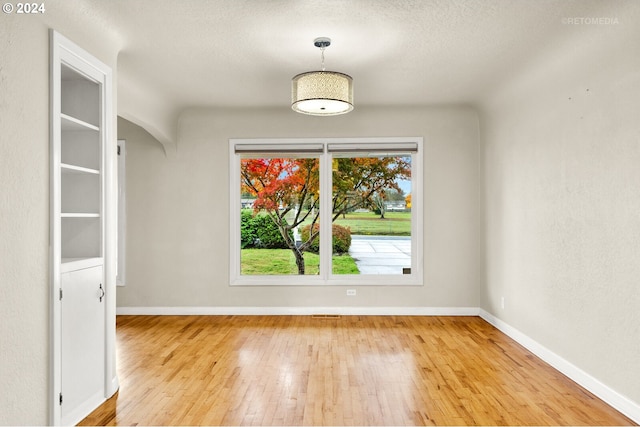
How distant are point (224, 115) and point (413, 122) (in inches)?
98.2

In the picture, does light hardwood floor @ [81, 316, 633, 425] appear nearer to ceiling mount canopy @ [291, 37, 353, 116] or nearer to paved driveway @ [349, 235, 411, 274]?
paved driveway @ [349, 235, 411, 274]

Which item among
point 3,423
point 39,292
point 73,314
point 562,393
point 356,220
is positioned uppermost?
point 356,220

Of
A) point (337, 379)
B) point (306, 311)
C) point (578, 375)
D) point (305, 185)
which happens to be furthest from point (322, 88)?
point (306, 311)

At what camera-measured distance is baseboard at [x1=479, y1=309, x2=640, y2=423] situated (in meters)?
2.94

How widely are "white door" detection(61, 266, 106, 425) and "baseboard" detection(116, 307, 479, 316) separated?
9.01 ft

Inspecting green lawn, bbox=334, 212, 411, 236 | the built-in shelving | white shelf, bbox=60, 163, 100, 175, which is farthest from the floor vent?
white shelf, bbox=60, 163, 100, 175

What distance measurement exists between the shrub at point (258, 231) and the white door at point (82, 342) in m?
2.92

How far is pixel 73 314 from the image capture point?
282 cm

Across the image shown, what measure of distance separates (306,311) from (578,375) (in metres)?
3.24

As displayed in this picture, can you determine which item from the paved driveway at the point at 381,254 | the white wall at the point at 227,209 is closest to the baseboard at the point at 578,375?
the white wall at the point at 227,209

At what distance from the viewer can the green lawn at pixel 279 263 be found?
237 inches

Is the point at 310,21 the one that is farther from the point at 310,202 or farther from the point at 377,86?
the point at 310,202

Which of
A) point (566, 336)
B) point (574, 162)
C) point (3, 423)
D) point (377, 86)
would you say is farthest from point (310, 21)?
point (566, 336)

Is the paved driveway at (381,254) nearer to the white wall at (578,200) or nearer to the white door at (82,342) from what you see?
the white wall at (578,200)
